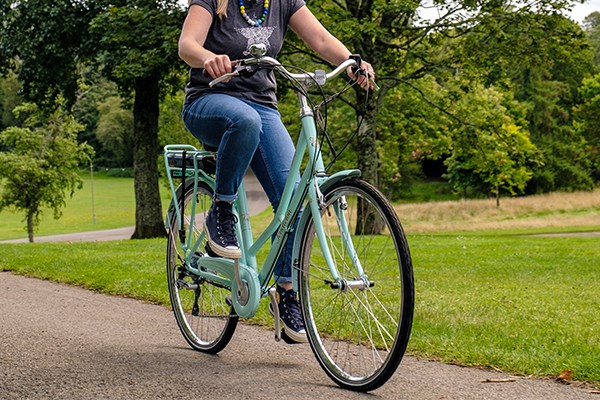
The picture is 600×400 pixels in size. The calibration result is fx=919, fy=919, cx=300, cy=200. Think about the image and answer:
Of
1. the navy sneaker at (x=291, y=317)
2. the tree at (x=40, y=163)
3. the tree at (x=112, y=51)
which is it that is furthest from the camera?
the tree at (x=40, y=163)

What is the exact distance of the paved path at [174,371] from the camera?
397 cm

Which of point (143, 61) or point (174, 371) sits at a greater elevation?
point (143, 61)

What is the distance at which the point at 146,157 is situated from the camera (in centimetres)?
2347

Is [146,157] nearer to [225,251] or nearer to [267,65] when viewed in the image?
[225,251]

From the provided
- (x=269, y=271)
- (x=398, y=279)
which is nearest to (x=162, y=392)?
(x=269, y=271)

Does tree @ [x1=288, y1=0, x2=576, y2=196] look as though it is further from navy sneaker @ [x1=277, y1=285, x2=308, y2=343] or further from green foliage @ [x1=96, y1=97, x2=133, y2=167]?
green foliage @ [x1=96, y1=97, x2=133, y2=167]

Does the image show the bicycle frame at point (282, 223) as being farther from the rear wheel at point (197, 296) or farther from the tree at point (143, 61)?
the tree at point (143, 61)

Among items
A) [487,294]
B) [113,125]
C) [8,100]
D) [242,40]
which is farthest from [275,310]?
[113,125]

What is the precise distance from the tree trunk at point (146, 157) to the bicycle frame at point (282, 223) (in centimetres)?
1824

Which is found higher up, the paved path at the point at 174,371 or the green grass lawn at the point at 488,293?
the paved path at the point at 174,371

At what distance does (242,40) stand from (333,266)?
1.27 m

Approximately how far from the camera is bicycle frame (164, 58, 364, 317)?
4090 mm

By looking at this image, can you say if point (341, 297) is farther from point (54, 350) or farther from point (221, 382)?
point (54, 350)

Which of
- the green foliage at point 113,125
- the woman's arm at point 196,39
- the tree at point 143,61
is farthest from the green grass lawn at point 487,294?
the green foliage at point 113,125
